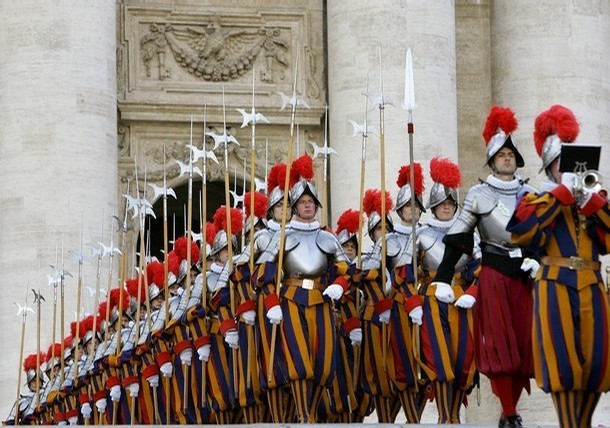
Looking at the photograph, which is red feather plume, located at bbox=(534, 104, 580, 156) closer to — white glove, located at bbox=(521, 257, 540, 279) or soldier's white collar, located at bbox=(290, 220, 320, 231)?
white glove, located at bbox=(521, 257, 540, 279)

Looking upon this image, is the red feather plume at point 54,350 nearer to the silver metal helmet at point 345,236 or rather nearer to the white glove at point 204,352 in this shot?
the white glove at point 204,352

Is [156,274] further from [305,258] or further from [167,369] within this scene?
[305,258]

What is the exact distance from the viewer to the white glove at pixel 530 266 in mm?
14812

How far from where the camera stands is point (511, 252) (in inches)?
604

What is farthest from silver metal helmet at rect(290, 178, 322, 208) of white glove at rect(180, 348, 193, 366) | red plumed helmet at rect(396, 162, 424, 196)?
white glove at rect(180, 348, 193, 366)

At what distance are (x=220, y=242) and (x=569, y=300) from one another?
26.1 feet

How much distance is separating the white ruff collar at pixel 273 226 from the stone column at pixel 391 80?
8.66 m

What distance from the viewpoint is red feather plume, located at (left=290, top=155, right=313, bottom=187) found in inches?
703

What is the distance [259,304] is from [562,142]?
509cm

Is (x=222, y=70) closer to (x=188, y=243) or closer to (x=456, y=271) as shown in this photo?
(x=188, y=243)

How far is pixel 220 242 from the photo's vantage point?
20.6m

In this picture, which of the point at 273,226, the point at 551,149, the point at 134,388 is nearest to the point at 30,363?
the point at 134,388

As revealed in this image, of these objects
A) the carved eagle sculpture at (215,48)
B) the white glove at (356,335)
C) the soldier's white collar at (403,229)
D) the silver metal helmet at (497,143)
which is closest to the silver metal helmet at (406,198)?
the soldier's white collar at (403,229)

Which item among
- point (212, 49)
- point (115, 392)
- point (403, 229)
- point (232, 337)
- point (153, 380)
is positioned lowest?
point (115, 392)
